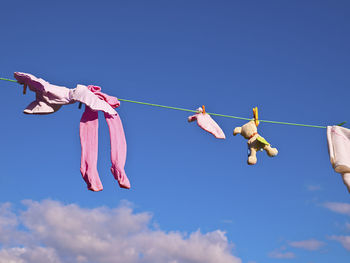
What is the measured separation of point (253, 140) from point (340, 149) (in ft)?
2.97

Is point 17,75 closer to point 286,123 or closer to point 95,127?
point 95,127

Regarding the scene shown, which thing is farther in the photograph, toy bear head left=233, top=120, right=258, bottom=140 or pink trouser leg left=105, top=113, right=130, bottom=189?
toy bear head left=233, top=120, right=258, bottom=140

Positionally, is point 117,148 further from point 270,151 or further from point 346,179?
point 346,179

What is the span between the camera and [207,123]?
5.14 metres

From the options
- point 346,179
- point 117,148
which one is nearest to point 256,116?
point 346,179

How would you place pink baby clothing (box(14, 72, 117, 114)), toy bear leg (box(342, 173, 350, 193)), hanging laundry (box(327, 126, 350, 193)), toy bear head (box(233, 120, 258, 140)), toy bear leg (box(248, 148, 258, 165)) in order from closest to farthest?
pink baby clothing (box(14, 72, 117, 114)) → toy bear leg (box(342, 173, 350, 193)) → hanging laundry (box(327, 126, 350, 193)) → toy bear leg (box(248, 148, 258, 165)) → toy bear head (box(233, 120, 258, 140))

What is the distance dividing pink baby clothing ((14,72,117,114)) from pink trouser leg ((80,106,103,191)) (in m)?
0.21

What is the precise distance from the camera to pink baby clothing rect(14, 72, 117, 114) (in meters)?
4.43

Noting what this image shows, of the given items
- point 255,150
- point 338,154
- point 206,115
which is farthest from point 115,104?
point 338,154

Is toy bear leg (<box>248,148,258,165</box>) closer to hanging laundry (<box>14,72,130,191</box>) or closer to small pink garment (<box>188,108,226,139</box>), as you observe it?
small pink garment (<box>188,108,226,139</box>)

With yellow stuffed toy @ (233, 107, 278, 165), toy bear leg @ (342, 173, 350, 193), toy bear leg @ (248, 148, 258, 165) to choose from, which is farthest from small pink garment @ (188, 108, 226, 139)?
toy bear leg @ (342, 173, 350, 193)

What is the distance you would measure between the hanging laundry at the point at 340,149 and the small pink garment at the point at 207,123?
3.78ft

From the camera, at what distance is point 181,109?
4969mm

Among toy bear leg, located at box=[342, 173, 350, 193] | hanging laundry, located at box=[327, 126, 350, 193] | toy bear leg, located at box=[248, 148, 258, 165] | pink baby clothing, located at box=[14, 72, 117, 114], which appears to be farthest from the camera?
toy bear leg, located at box=[248, 148, 258, 165]
